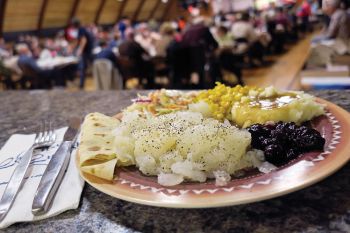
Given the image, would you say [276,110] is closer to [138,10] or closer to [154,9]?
[138,10]

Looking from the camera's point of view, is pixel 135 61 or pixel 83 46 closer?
pixel 135 61

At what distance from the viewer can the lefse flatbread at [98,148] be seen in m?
0.85

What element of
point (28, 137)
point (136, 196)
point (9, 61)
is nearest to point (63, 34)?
point (9, 61)

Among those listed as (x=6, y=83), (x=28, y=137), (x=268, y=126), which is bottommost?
(x=6, y=83)

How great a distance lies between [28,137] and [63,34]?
11901 mm

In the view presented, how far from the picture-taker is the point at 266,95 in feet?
3.89

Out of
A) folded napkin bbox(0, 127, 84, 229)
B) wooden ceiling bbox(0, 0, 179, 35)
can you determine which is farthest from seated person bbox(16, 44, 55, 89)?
folded napkin bbox(0, 127, 84, 229)

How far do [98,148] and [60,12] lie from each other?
1362cm

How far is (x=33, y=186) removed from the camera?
94cm

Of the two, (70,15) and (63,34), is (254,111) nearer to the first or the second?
(63,34)

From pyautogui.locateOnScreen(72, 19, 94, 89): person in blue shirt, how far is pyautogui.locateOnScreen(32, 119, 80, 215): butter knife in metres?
7.42

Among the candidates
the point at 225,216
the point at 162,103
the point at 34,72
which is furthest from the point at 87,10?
the point at 225,216

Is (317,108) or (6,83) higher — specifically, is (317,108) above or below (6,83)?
above

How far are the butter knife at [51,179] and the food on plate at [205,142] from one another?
0.24 feet
